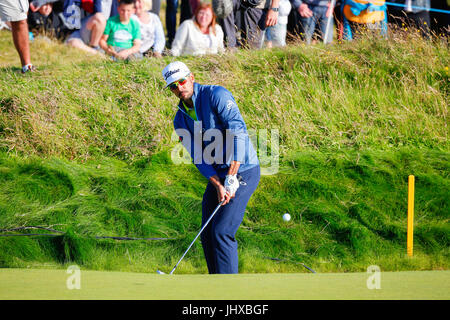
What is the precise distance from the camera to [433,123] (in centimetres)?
796

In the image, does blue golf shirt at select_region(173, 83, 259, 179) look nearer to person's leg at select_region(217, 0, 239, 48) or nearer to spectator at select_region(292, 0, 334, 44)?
person's leg at select_region(217, 0, 239, 48)

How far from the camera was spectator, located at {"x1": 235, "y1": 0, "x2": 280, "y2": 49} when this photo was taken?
9180mm

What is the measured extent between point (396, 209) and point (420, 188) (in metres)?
0.45

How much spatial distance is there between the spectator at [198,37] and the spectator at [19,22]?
6.94 ft

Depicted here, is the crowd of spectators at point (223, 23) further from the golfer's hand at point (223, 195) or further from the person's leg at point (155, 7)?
the golfer's hand at point (223, 195)

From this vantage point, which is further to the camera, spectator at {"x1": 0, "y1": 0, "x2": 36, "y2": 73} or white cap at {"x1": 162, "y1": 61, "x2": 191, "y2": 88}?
spectator at {"x1": 0, "y1": 0, "x2": 36, "y2": 73}

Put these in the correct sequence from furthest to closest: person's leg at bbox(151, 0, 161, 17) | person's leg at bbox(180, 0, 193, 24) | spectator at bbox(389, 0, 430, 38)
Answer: person's leg at bbox(151, 0, 161, 17)
person's leg at bbox(180, 0, 193, 24)
spectator at bbox(389, 0, 430, 38)

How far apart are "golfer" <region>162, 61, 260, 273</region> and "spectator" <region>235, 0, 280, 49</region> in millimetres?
4385

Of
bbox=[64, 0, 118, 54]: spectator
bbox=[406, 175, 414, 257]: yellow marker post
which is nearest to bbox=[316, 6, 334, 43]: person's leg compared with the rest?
bbox=[64, 0, 118, 54]: spectator

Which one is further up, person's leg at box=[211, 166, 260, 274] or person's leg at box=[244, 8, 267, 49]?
→ person's leg at box=[244, 8, 267, 49]

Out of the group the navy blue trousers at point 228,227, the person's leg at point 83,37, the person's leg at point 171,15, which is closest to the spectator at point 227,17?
the person's leg at point 171,15

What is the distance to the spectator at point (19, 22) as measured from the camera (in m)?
8.42

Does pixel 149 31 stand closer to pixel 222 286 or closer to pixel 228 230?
pixel 228 230
